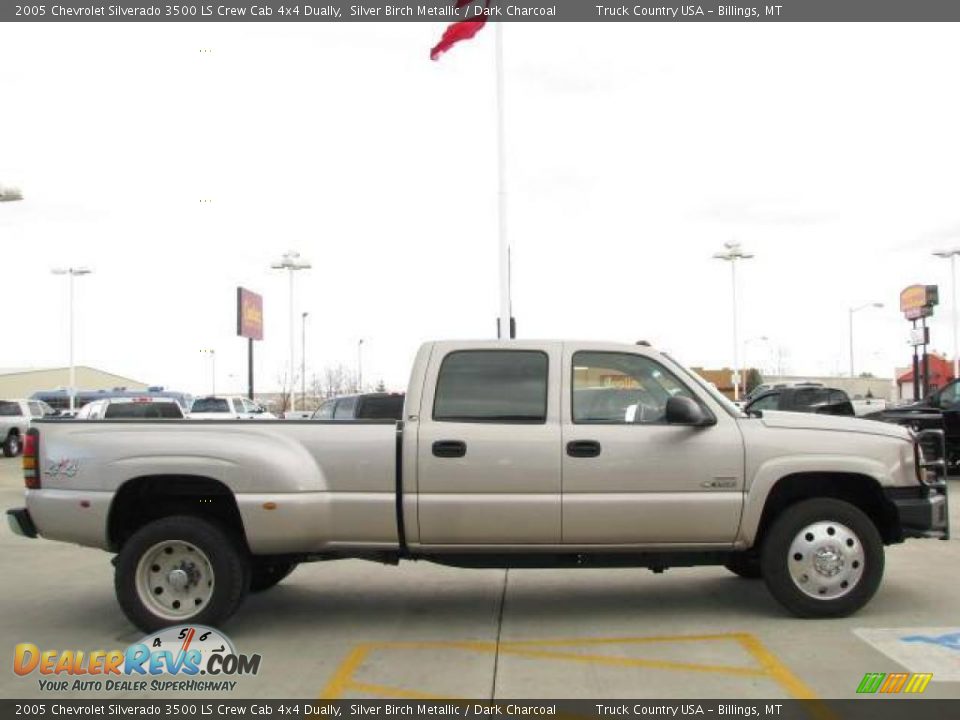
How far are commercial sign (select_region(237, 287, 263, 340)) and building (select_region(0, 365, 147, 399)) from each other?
205ft

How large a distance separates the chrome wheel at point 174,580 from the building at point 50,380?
112 metres

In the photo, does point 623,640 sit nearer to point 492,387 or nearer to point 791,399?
point 492,387

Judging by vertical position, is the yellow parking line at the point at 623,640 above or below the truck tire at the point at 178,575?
below

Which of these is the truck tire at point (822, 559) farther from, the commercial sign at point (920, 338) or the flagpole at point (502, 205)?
the commercial sign at point (920, 338)

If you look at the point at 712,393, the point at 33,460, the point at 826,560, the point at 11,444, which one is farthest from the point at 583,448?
the point at 11,444

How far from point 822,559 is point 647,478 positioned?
134 cm

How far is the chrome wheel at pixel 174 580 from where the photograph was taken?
19.2ft

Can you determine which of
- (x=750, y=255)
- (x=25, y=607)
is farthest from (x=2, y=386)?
(x=25, y=607)

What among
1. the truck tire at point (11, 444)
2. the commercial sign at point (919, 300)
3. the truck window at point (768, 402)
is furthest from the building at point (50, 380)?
the truck window at point (768, 402)

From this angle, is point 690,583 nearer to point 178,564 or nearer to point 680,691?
point 680,691

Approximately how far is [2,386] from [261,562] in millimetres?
117422

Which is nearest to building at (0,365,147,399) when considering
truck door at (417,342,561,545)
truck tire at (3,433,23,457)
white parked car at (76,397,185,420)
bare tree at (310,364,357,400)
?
bare tree at (310,364,357,400)

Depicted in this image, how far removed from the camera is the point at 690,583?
7504 mm

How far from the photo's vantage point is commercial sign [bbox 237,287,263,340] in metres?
51.7
